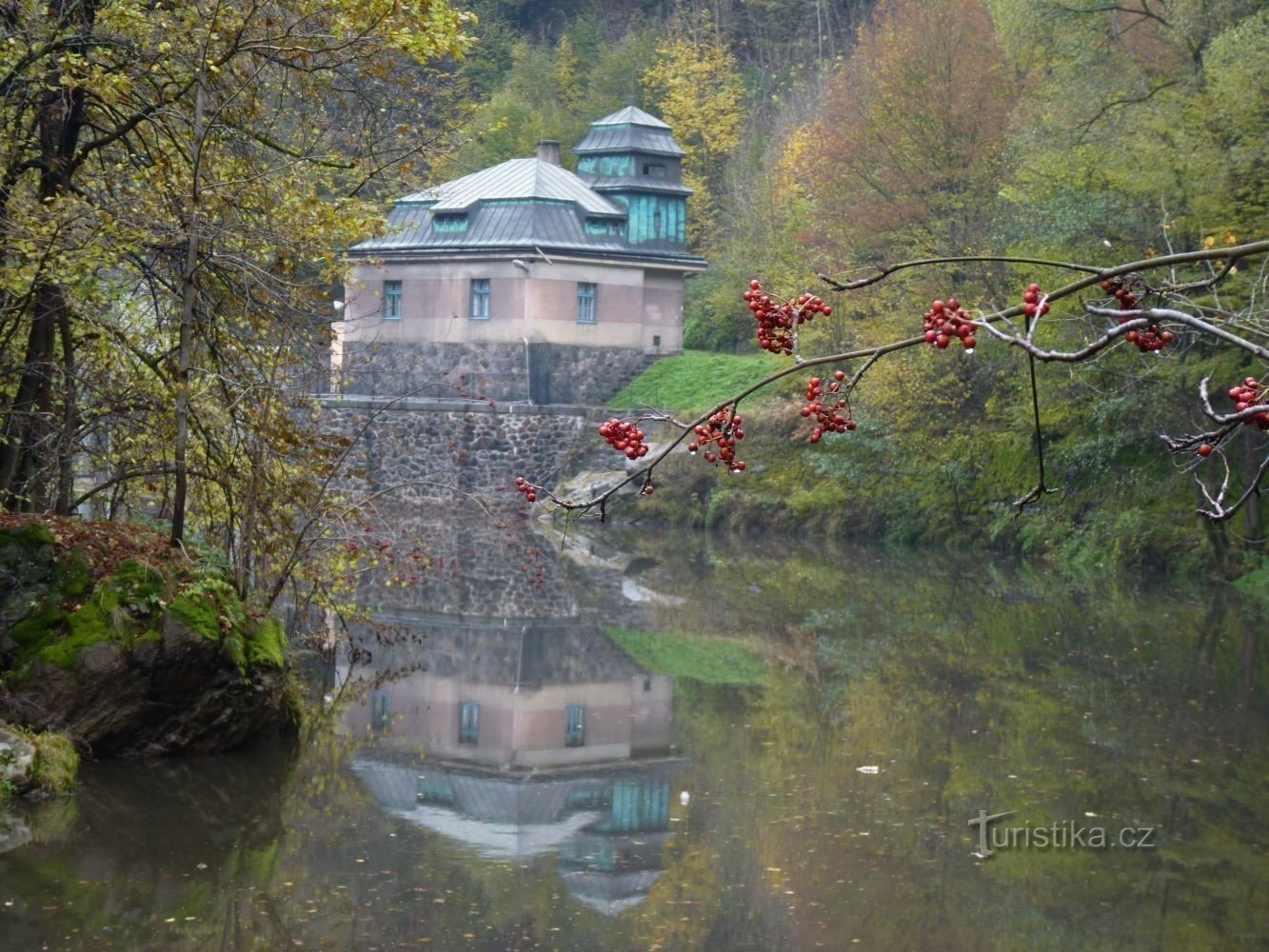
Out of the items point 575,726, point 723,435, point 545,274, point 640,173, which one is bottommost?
point 575,726

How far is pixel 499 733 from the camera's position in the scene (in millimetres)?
15875

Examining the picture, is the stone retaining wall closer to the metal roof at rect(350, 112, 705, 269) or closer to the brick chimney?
the metal roof at rect(350, 112, 705, 269)

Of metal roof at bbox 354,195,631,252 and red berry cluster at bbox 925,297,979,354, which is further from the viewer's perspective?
metal roof at bbox 354,195,631,252

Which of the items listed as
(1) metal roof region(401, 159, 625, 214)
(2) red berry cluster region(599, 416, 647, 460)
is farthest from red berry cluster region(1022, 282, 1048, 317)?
(1) metal roof region(401, 159, 625, 214)

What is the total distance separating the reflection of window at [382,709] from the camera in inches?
612

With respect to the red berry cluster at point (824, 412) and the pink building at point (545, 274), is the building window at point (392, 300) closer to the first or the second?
the pink building at point (545, 274)

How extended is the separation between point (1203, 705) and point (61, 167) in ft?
37.9

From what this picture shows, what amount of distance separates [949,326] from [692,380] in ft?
135

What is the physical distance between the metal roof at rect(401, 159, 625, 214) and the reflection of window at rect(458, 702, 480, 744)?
30363 mm

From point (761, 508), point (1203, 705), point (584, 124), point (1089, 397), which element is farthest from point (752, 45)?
point (1203, 705)

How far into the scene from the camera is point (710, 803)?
42.0 feet

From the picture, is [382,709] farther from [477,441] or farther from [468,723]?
[477,441]

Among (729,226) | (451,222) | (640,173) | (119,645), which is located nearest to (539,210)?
(451,222)

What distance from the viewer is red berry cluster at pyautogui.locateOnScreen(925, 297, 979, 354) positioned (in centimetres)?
396
